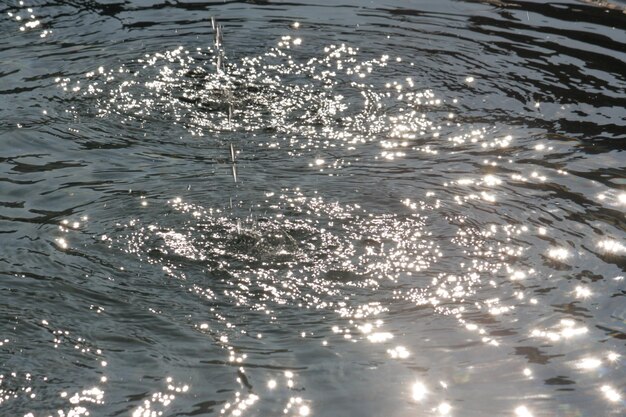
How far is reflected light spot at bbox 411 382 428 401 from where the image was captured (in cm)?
380

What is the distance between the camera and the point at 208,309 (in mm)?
4359

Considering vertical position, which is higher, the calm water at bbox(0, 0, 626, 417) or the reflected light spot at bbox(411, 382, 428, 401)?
Answer: the calm water at bbox(0, 0, 626, 417)

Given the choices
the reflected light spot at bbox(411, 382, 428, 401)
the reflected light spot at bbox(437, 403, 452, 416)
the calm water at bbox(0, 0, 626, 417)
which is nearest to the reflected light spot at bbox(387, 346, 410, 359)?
the calm water at bbox(0, 0, 626, 417)

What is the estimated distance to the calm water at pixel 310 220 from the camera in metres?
3.92

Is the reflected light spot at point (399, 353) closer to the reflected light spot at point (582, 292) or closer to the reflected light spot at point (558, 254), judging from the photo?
the reflected light spot at point (582, 292)

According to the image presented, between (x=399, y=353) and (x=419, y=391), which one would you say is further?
(x=399, y=353)

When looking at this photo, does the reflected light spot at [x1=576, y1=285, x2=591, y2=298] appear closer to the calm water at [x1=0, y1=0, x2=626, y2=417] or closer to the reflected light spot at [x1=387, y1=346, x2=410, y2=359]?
the calm water at [x1=0, y1=0, x2=626, y2=417]

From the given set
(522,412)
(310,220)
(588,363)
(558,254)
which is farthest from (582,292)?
(310,220)

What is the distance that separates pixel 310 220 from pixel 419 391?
5.09ft

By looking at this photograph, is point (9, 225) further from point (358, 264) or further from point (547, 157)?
point (547, 157)

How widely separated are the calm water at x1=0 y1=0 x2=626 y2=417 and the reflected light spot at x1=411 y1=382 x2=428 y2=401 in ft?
0.04

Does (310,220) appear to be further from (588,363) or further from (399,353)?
(588,363)

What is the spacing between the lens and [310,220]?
5.18m

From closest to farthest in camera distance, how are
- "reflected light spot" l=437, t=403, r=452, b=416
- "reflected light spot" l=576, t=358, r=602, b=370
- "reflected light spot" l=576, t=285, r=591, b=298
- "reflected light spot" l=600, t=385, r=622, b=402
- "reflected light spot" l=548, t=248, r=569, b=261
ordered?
"reflected light spot" l=437, t=403, r=452, b=416
"reflected light spot" l=600, t=385, r=622, b=402
"reflected light spot" l=576, t=358, r=602, b=370
"reflected light spot" l=576, t=285, r=591, b=298
"reflected light spot" l=548, t=248, r=569, b=261
